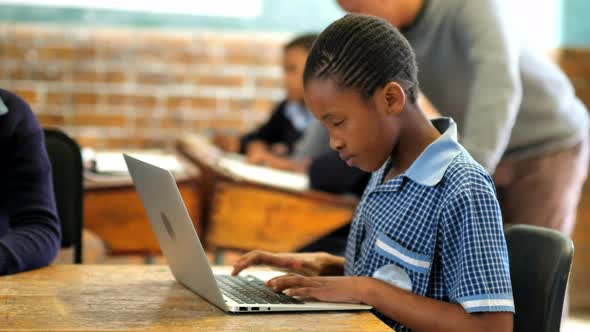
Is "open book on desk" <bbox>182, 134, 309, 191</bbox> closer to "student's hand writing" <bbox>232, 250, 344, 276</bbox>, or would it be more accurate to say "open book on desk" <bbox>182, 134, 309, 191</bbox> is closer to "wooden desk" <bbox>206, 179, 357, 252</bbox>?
"wooden desk" <bbox>206, 179, 357, 252</bbox>

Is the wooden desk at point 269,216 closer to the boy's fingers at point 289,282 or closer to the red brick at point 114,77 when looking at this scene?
the boy's fingers at point 289,282

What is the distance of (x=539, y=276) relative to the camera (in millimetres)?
1383

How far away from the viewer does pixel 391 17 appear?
2.14 m

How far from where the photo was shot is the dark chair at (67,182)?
2076 mm

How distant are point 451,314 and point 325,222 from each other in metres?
1.31

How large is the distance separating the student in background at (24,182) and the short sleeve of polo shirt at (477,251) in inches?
28.2

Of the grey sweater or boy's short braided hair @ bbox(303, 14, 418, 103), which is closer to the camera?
boy's short braided hair @ bbox(303, 14, 418, 103)

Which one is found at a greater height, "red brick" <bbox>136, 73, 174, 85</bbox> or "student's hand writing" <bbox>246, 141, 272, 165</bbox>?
"red brick" <bbox>136, 73, 174, 85</bbox>

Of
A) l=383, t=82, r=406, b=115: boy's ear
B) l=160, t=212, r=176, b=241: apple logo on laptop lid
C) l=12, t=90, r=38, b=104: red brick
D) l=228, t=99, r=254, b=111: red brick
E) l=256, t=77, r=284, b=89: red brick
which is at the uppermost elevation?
l=383, t=82, r=406, b=115: boy's ear

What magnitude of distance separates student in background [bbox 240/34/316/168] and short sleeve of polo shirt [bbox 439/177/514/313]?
2.25 m

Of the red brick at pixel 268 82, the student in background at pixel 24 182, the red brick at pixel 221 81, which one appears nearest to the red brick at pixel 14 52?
the red brick at pixel 221 81

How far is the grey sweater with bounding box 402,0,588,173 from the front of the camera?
201 cm

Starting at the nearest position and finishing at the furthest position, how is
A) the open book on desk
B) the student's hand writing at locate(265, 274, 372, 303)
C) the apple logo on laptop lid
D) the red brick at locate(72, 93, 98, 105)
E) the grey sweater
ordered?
the student's hand writing at locate(265, 274, 372, 303) → the apple logo on laptop lid → the grey sweater → the open book on desk → the red brick at locate(72, 93, 98, 105)

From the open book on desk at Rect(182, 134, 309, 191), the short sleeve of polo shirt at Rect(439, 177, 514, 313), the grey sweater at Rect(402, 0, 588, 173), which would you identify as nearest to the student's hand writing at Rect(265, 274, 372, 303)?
the short sleeve of polo shirt at Rect(439, 177, 514, 313)
